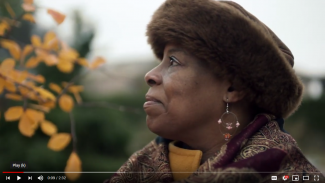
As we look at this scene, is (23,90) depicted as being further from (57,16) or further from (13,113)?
(57,16)

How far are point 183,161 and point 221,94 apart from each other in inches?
12.8

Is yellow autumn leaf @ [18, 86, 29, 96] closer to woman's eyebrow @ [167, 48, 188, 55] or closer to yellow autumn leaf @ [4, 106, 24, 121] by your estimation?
yellow autumn leaf @ [4, 106, 24, 121]

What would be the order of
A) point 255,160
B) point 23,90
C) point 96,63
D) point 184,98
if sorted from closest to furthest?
point 255,160, point 184,98, point 23,90, point 96,63

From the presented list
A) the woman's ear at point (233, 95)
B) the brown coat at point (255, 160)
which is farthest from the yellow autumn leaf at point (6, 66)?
Result: the woman's ear at point (233, 95)

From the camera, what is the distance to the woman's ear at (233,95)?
143 centimetres

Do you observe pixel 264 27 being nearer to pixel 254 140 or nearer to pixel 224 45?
pixel 224 45

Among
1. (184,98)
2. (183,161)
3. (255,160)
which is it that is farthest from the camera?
(183,161)

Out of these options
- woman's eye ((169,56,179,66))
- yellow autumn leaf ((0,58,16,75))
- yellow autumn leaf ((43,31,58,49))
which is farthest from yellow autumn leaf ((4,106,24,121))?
woman's eye ((169,56,179,66))

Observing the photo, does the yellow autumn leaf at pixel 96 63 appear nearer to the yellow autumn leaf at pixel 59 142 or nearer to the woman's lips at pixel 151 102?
the yellow autumn leaf at pixel 59 142

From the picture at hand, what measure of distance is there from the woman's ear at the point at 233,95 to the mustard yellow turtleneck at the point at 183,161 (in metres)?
0.25

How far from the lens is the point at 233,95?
1.43 m

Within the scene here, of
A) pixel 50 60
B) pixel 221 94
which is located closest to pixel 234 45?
pixel 221 94

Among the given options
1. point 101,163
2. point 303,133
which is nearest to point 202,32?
point 101,163

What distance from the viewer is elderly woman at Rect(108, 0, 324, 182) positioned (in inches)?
52.6
